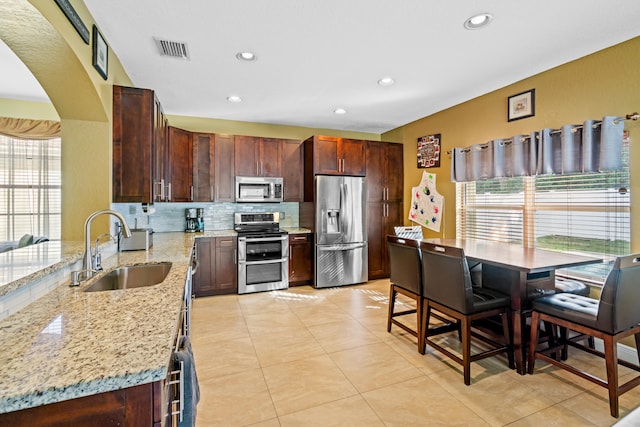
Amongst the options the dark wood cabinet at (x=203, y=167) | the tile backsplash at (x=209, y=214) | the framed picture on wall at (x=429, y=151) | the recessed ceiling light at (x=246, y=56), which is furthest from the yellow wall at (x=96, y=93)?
A: the tile backsplash at (x=209, y=214)

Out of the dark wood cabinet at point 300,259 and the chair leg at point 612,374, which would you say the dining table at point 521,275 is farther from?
the dark wood cabinet at point 300,259

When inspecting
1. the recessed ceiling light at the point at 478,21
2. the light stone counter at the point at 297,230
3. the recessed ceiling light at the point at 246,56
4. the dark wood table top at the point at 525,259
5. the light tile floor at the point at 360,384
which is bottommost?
the light tile floor at the point at 360,384

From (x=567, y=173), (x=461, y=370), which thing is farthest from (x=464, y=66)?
(x=461, y=370)

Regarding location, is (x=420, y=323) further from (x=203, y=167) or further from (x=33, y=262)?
(x=203, y=167)

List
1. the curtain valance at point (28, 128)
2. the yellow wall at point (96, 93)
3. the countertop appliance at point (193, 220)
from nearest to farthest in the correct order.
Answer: the yellow wall at point (96, 93)
the curtain valance at point (28, 128)
the countertop appliance at point (193, 220)

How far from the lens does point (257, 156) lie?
4586mm

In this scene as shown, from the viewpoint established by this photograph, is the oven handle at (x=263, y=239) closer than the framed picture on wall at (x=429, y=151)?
Yes

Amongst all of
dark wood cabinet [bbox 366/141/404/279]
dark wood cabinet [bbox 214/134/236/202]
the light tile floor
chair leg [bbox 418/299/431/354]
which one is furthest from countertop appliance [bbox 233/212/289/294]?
chair leg [bbox 418/299/431/354]

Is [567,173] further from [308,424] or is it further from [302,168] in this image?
[302,168]

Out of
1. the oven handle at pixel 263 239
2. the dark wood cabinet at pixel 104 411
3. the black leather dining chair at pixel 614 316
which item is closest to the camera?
the dark wood cabinet at pixel 104 411

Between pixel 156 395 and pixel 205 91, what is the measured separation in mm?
3449

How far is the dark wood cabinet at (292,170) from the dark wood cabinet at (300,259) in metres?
0.67

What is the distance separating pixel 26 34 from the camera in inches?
66.9

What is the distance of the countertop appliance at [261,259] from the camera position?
4250mm
